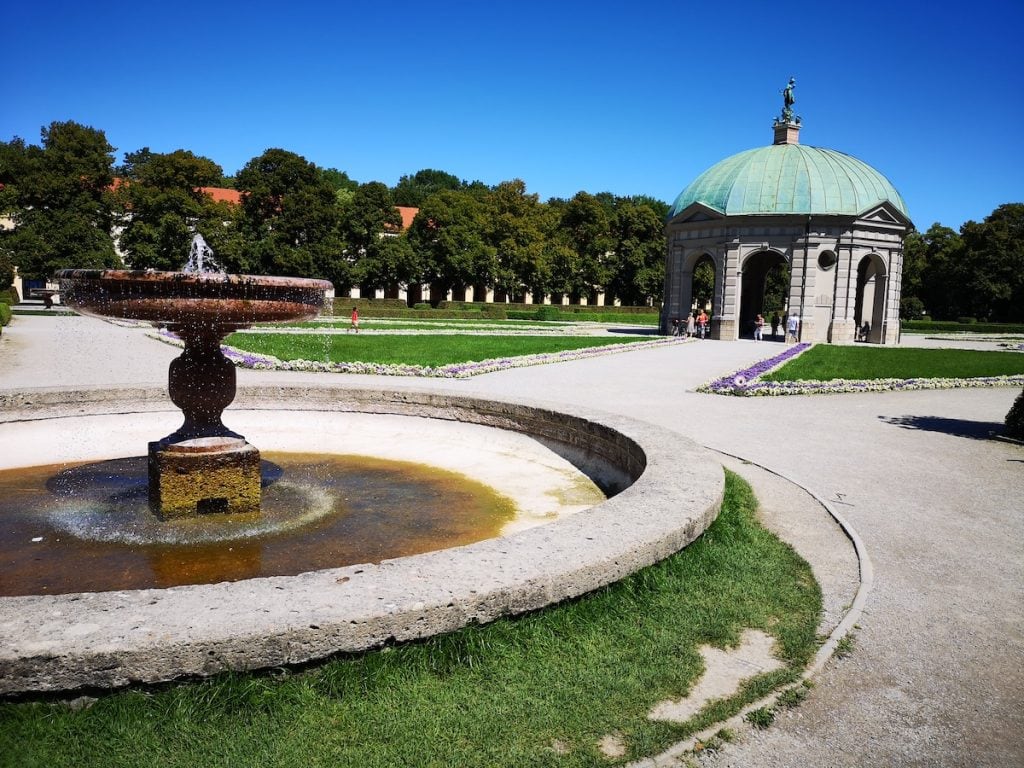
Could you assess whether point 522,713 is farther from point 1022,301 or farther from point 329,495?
point 1022,301

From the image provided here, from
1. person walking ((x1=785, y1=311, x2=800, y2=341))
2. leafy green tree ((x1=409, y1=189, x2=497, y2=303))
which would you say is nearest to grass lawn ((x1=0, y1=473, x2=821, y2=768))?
person walking ((x1=785, y1=311, x2=800, y2=341))

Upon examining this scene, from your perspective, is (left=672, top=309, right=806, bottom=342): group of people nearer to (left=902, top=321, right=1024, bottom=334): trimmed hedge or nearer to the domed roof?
the domed roof

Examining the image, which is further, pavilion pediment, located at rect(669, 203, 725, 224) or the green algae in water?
pavilion pediment, located at rect(669, 203, 725, 224)

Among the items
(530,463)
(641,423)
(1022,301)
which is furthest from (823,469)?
(1022,301)

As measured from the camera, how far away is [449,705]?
2.99m

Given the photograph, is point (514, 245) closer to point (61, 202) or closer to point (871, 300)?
point (871, 300)

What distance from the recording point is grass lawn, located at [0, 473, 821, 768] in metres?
2.66

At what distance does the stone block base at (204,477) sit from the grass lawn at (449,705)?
3.27 metres

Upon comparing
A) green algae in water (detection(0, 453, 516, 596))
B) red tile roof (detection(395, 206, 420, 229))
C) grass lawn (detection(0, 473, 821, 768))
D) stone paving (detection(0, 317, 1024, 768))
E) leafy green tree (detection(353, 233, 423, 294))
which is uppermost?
red tile roof (detection(395, 206, 420, 229))

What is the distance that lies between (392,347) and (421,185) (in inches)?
3952

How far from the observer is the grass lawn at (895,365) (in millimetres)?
19734

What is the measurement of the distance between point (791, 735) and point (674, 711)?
0.49 metres

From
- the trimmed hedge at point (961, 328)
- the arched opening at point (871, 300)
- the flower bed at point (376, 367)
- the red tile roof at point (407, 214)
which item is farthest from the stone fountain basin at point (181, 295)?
the red tile roof at point (407, 214)

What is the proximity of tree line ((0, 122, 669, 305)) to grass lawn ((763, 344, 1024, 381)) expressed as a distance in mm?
38550
